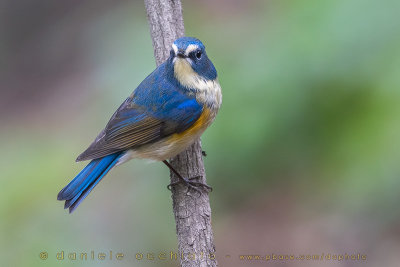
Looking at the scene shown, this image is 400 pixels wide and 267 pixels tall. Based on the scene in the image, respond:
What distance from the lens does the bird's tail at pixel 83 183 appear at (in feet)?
11.9

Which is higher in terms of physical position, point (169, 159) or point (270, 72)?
point (270, 72)

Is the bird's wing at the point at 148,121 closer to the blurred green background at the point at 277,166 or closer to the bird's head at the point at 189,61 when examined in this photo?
the bird's head at the point at 189,61

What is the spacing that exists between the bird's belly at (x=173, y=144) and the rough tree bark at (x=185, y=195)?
0.15 metres

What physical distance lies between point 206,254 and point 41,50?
6.16 m

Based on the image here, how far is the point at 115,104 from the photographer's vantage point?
5.54m

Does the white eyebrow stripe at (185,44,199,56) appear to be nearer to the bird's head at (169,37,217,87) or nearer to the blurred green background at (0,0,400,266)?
the bird's head at (169,37,217,87)

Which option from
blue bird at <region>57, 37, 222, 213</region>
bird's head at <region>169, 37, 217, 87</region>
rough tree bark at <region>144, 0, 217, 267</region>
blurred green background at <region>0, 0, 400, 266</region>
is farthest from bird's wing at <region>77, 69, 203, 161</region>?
blurred green background at <region>0, 0, 400, 266</region>

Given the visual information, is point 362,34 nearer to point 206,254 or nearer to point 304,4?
point 304,4

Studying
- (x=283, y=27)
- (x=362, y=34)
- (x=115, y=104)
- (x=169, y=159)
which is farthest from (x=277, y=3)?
(x=169, y=159)

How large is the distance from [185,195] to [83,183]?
2.11 ft

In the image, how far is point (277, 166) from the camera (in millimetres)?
5035

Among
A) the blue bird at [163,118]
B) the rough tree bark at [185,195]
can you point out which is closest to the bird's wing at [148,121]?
the blue bird at [163,118]

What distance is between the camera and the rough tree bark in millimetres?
3336

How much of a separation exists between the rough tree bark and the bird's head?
1.23 ft
